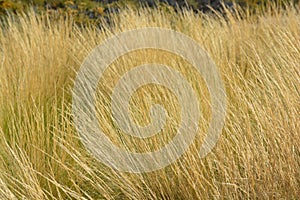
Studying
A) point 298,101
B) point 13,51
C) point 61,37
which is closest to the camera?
point 298,101

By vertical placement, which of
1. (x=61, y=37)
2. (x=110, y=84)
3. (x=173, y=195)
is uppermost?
(x=61, y=37)

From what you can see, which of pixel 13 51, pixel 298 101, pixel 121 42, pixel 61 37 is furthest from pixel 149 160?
pixel 61 37

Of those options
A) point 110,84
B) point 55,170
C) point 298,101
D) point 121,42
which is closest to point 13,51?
point 121,42

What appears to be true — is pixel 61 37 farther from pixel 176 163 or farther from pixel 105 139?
pixel 176 163

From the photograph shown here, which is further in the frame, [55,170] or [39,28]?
[39,28]

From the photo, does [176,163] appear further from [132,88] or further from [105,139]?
[132,88]

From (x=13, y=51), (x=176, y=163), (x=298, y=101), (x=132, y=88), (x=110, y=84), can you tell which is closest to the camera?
(x=176, y=163)

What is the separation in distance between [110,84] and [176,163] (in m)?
0.91

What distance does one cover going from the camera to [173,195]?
1.02m

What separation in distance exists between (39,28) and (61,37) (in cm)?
19

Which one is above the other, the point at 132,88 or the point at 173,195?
the point at 132,88

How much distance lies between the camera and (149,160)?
1.07 meters

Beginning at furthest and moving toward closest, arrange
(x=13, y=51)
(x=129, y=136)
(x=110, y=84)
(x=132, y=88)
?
(x=13, y=51) → (x=110, y=84) → (x=132, y=88) → (x=129, y=136)

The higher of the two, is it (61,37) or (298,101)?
(61,37)
